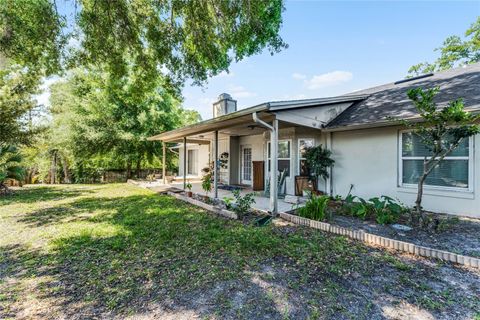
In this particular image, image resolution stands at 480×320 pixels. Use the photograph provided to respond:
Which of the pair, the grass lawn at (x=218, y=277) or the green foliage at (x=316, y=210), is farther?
the green foliage at (x=316, y=210)

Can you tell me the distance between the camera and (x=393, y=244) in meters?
3.98

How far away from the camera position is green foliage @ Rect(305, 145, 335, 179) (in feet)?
24.6

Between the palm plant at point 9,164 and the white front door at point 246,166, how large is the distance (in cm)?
Result: 988

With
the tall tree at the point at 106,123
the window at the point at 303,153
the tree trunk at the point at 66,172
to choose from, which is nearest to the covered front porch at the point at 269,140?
the window at the point at 303,153

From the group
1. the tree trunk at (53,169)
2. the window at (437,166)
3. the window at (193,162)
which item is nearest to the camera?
the window at (437,166)

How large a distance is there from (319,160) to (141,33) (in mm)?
7181

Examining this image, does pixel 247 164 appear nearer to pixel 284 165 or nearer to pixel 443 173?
pixel 284 165

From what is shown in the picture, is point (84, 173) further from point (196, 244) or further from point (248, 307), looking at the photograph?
point (248, 307)

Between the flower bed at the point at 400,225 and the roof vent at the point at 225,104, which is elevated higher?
the roof vent at the point at 225,104

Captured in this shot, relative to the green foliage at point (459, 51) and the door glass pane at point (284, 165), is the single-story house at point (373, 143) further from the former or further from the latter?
the green foliage at point (459, 51)

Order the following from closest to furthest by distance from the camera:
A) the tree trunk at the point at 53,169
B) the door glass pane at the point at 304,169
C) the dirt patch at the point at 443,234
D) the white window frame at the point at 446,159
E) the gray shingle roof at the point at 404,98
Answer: the dirt patch at the point at 443,234, the white window frame at the point at 446,159, the gray shingle roof at the point at 404,98, the door glass pane at the point at 304,169, the tree trunk at the point at 53,169

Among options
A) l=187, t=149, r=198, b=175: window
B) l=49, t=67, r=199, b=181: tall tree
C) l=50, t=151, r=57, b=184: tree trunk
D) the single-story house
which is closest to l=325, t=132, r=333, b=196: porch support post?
the single-story house

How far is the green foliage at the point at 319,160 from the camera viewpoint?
7504mm

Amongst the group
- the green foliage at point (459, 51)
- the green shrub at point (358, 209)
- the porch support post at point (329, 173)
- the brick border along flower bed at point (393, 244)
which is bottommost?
the brick border along flower bed at point (393, 244)
